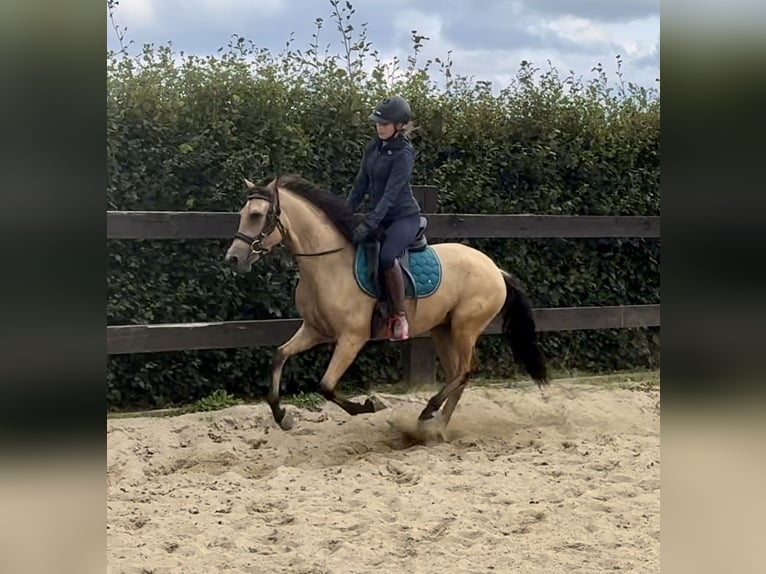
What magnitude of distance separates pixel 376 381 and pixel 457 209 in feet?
4.49

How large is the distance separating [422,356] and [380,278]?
1.27 m

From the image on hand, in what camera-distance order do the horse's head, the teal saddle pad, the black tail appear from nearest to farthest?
the horse's head, the teal saddle pad, the black tail

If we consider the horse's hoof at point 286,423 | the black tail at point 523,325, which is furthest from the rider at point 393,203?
the black tail at point 523,325

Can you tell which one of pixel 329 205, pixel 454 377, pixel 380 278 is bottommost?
pixel 454 377

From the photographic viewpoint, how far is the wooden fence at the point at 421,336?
15.2ft

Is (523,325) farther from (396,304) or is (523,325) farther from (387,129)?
(387,129)

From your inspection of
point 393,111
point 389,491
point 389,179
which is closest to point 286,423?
point 389,491

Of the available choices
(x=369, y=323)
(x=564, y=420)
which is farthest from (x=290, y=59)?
(x=564, y=420)

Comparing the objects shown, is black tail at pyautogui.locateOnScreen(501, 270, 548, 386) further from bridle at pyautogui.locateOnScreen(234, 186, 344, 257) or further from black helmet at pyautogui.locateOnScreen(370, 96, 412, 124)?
bridle at pyautogui.locateOnScreen(234, 186, 344, 257)

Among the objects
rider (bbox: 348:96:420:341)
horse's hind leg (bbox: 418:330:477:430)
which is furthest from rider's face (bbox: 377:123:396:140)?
horse's hind leg (bbox: 418:330:477:430)

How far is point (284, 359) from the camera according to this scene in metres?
4.43

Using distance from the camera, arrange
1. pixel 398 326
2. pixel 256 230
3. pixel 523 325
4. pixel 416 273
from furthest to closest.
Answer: pixel 523 325 < pixel 416 273 < pixel 398 326 < pixel 256 230

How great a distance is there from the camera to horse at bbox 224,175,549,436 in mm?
Answer: 4289

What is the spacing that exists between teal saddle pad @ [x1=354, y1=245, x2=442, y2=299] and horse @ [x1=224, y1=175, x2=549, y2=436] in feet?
0.05
